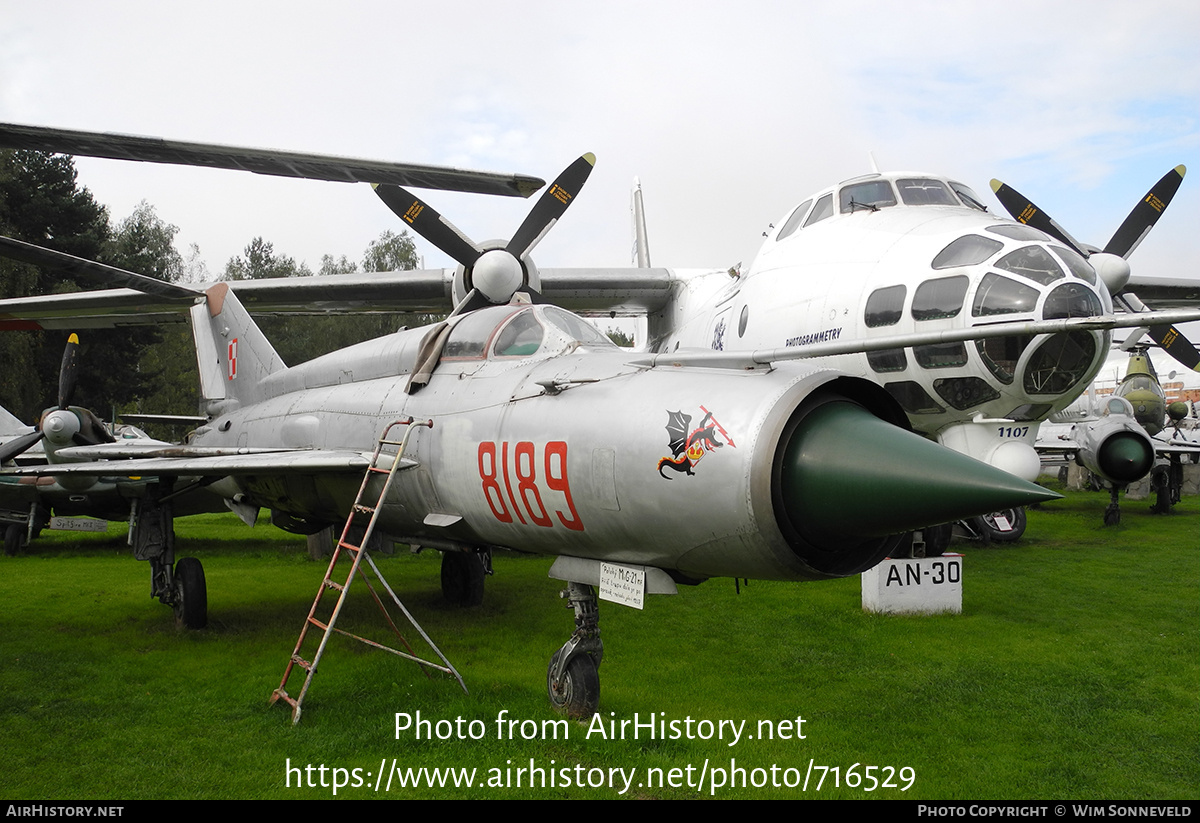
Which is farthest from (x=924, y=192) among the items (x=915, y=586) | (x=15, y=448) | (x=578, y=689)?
(x=15, y=448)

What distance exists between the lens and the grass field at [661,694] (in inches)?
167

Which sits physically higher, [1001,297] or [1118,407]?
[1001,297]

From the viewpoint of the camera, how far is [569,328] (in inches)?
222

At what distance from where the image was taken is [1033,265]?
19.9ft

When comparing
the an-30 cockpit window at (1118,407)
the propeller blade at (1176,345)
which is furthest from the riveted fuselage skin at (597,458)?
the an-30 cockpit window at (1118,407)

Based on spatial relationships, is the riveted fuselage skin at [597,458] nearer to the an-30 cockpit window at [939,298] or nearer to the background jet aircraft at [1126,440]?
the an-30 cockpit window at [939,298]

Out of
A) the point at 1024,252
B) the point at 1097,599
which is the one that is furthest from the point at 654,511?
the point at 1097,599

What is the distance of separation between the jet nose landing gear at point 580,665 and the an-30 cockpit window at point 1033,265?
399 cm

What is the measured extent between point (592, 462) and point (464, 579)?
194 inches

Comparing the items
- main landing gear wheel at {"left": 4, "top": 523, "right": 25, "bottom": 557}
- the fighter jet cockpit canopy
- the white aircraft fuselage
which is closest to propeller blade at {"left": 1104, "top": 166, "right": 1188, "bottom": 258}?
the white aircraft fuselage

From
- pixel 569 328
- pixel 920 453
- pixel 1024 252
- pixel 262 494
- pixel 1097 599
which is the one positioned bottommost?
pixel 1097 599

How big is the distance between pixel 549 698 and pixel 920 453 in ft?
9.68

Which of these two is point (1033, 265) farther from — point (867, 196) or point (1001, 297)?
point (867, 196)
